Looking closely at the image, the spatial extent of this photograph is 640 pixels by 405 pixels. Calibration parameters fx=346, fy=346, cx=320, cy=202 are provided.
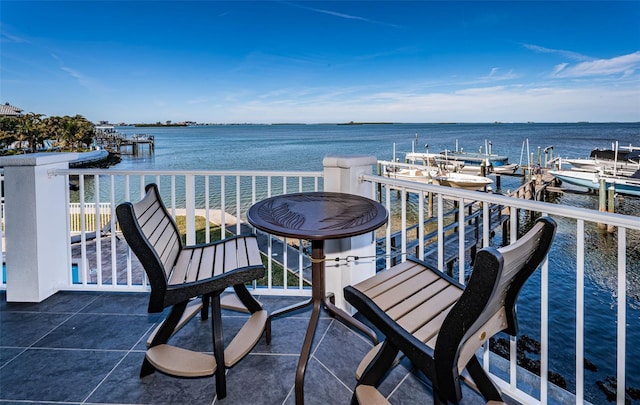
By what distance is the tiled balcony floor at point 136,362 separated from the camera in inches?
67.2

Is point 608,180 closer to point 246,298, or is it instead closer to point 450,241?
point 450,241

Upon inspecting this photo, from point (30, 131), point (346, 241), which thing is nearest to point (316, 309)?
point (346, 241)

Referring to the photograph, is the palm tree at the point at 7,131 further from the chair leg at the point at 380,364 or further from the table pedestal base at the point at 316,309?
the chair leg at the point at 380,364

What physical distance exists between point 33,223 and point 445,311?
291 cm

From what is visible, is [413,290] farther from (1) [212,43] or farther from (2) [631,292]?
(1) [212,43]

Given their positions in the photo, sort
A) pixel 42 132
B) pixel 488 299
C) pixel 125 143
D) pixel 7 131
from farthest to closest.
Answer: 1. pixel 125 143
2. pixel 42 132
3. pixel 7 131
4. pixel 488 299

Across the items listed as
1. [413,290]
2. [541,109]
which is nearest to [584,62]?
[541,109]

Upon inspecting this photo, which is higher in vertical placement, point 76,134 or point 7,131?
point 76,134

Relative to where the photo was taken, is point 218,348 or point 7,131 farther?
point 7,131

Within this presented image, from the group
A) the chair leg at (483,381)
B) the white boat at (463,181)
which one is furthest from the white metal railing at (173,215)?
the white boat at (463,181)

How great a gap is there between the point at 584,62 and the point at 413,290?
111 feet

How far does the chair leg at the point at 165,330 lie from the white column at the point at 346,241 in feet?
3.54

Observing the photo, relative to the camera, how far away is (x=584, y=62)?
1043 inches

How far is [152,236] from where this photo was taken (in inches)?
67.2
